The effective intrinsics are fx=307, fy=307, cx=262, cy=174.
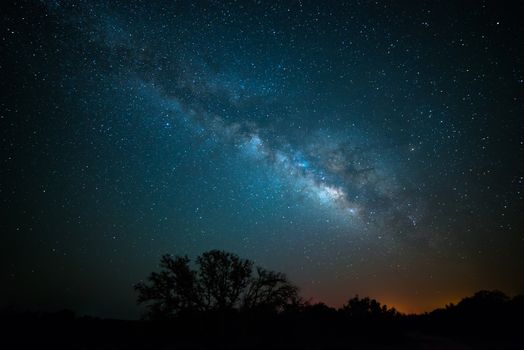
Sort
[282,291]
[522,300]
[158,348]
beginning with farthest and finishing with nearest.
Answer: [522,300]
[282,291]
[158,348]

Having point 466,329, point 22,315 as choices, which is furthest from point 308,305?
point 22,315

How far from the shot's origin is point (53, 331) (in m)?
17.1

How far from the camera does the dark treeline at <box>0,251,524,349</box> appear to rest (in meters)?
17.0

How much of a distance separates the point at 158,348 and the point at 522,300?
2596 centimetres

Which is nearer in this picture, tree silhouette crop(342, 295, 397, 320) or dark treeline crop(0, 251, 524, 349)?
dark treeline crop(0, 251, 524, 349)

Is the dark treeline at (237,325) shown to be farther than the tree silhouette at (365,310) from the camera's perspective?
No

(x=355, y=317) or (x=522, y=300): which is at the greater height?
(x=522, y=300)

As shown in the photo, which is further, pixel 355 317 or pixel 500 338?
pixel 355 317

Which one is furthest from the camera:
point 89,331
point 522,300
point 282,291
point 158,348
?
point 522,300

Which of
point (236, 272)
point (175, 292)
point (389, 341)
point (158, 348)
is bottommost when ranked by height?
point (158, 348)

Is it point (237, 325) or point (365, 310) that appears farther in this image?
point (365, 310)

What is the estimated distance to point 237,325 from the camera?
59.6 ft

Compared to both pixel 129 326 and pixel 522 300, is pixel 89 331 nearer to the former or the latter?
pixel 129 326

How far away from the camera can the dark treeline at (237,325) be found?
667 inches
